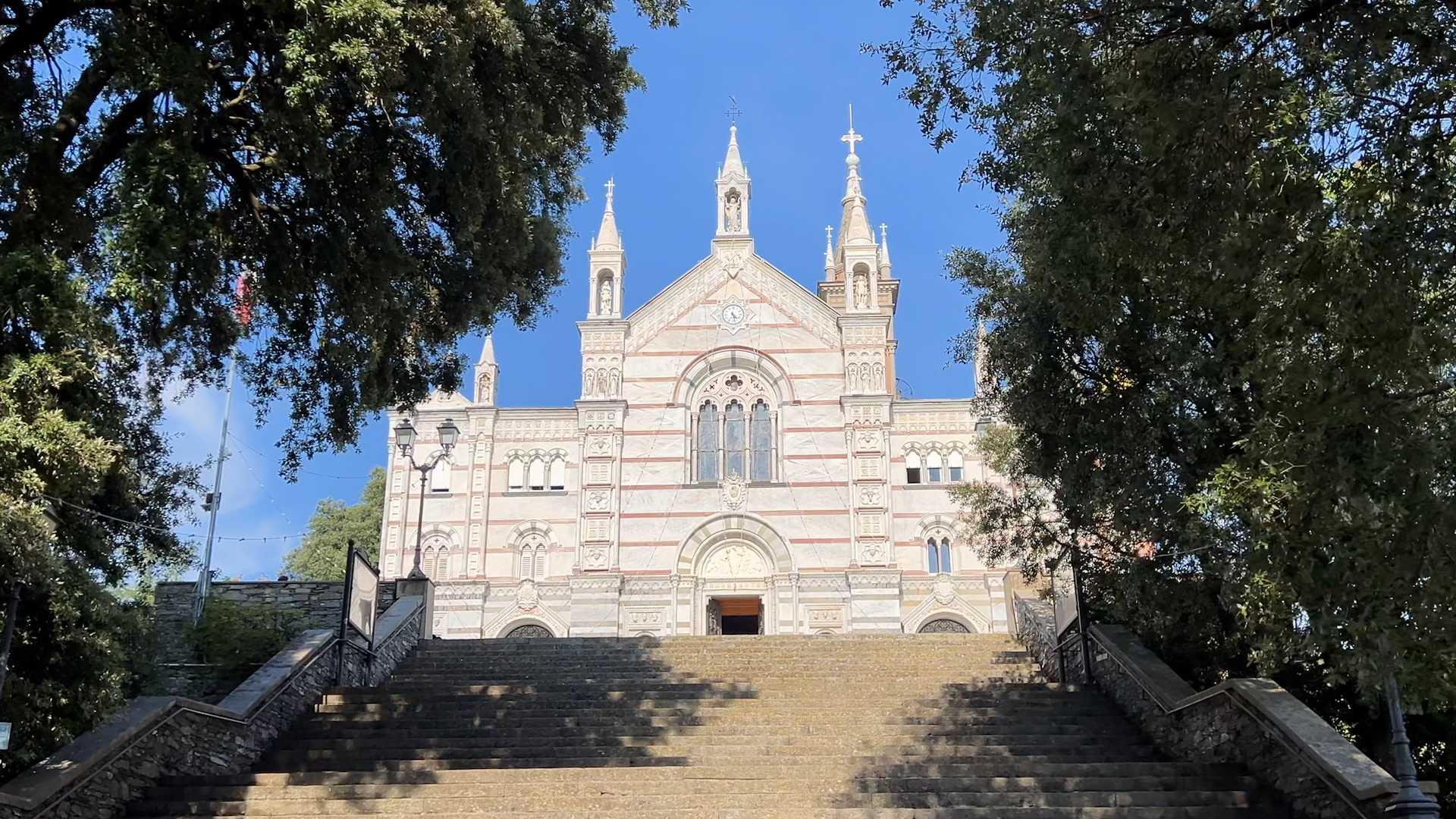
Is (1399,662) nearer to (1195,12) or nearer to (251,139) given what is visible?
(1195,12)

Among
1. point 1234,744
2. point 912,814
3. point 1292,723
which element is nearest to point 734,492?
point 1234,744

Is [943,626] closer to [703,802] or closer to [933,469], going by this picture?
[933,469]

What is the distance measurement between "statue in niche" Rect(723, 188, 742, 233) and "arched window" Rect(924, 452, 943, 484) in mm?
8732

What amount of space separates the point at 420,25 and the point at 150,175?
2.49 meters

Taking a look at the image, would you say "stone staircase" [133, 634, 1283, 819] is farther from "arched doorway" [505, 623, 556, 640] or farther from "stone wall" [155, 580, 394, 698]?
"arched doorway" [505, 623, 556, 640]

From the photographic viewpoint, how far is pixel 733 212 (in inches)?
1326

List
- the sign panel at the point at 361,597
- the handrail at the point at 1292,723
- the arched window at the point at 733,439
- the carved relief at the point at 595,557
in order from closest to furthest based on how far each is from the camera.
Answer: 1. the handrail at the point at 1292,723
2. the sign panel at the point at 361,597
3. the carved relief at the point at 595,557
4. the arched window at the point at 733,439

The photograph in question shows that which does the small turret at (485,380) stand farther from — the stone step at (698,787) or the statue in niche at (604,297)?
the stone step at (698,787)

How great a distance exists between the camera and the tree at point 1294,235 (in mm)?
6137

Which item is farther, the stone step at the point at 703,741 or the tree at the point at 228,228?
the stone step at the point at 703,741

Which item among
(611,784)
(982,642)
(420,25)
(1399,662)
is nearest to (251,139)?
(420,25)

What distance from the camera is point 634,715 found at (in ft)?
41.1

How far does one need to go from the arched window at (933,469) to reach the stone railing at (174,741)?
62.9 feet

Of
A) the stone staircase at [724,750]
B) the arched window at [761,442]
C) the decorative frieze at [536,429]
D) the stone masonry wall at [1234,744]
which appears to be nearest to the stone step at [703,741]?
the stone staircase at [724,750]
